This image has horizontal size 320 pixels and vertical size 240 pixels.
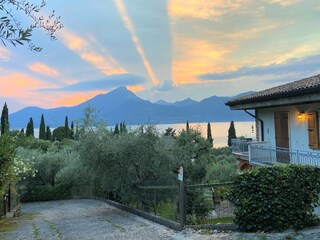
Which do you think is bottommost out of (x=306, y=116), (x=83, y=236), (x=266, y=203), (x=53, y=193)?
(x=53, y=193)

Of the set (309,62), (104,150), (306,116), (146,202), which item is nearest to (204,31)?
(306,116)

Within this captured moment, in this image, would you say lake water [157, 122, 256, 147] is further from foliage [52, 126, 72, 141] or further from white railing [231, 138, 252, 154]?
foliage [52, 126, 72, 141]

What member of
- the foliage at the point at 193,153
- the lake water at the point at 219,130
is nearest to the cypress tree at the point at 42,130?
the lake water at the point at 219,130

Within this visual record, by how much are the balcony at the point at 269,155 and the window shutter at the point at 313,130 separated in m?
0.53

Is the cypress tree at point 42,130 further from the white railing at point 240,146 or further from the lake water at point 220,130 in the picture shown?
the white railing at point 240,146

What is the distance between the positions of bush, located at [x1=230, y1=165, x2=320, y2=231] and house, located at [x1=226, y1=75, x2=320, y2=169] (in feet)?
15.0

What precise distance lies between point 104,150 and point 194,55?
9.78 meters

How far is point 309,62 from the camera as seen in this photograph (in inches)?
1033

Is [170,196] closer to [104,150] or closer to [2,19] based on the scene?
[104,150]

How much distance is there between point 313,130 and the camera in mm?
13930

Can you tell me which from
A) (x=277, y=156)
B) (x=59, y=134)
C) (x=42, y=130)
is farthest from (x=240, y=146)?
(x=59, y=134)

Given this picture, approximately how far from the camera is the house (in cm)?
1309

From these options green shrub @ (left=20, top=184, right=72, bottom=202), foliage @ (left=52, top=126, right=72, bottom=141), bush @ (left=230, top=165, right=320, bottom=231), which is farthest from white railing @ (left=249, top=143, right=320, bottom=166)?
foliage @ (left=52, top=126, right=72, bottom=141)

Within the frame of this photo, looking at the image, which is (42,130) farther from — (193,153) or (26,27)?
(26,27)
